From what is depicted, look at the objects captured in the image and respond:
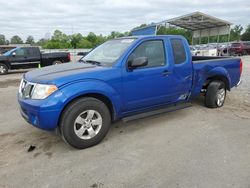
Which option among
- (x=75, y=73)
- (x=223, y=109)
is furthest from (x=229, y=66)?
(x=75, y=73)

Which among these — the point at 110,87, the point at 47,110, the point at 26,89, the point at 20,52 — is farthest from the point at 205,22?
the point at 47,110

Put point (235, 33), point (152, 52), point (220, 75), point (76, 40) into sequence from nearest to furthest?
point (152, 52) < point (220, 75) < point (76, 40) < point (235, 33)

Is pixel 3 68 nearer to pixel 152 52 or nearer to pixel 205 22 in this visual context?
pixel 152 52

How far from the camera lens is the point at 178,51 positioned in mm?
5047

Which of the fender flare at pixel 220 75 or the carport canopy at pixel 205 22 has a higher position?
the carport canopy at pixel 205 22

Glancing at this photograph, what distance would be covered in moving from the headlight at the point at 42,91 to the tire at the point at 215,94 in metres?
3.96

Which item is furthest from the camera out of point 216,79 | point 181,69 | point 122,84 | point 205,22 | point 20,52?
point 205,22

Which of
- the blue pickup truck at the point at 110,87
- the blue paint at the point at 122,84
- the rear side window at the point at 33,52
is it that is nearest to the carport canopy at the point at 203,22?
the rear side window at the point at 33,52

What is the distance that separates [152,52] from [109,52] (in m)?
0.85

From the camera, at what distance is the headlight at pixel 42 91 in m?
3.56

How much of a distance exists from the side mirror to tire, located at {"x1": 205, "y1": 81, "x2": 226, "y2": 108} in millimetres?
2538

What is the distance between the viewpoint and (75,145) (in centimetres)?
383

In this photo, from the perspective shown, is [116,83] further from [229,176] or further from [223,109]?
[223,109]

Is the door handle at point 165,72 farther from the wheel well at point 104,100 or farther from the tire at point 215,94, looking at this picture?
the tire at point 215,94
